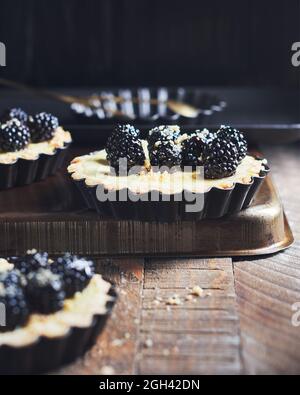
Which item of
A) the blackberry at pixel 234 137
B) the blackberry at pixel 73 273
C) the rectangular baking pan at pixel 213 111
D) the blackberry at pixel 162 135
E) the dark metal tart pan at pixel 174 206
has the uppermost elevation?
the blackberry at pixel 234 137

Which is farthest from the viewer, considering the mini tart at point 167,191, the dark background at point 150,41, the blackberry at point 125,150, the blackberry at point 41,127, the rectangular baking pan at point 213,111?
the dark background at point 150,41

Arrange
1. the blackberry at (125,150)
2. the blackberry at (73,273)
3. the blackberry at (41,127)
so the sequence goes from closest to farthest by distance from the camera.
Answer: the blackberry at (73,273) < the blackberry at (125,150) < the blackberry at (41,127)

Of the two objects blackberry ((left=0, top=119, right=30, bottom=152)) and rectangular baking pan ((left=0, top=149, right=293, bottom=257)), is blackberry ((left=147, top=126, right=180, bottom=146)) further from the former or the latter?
blackberry ((left=0, top=119, right=30, bottom=152))

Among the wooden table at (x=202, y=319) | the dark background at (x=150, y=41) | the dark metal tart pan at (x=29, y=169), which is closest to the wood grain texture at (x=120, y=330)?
the wooden table at (x=202, y=319)

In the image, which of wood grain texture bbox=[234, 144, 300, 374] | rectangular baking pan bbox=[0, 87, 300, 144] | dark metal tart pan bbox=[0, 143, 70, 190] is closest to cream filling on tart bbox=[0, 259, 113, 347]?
wood grain texture bbox=[234, 144, 300, 374]

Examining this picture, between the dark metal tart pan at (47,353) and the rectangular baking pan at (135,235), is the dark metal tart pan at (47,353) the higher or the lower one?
the higher one

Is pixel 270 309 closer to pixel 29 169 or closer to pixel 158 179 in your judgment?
pixel 158 179

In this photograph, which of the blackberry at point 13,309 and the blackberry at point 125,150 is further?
the blackberry at point 125,150

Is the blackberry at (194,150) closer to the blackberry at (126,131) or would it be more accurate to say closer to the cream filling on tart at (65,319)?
the blackberry at (126,131)
